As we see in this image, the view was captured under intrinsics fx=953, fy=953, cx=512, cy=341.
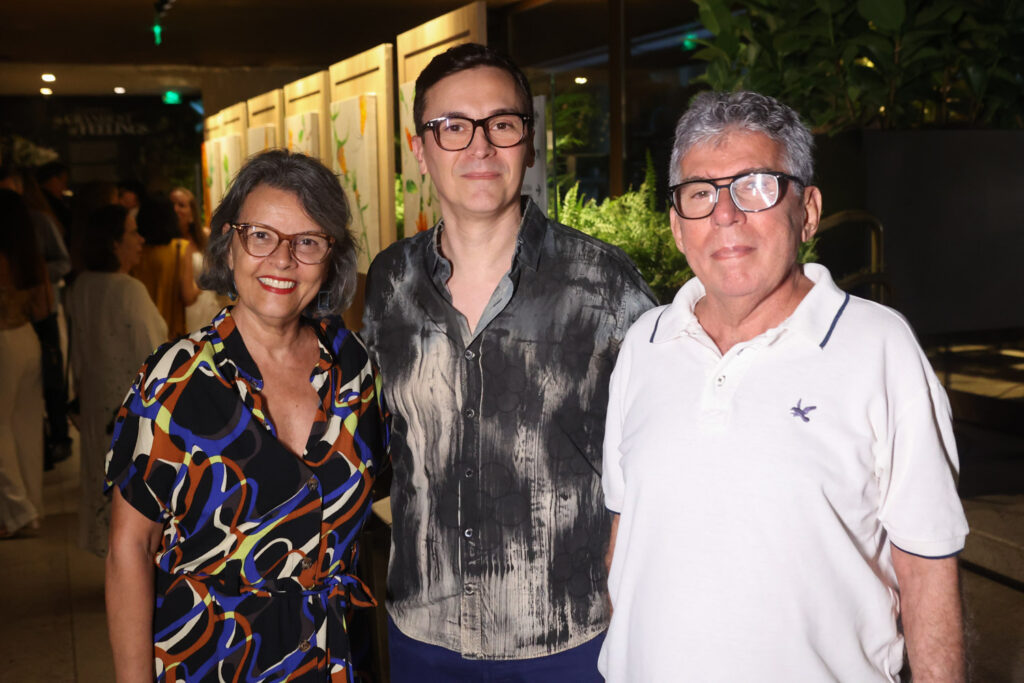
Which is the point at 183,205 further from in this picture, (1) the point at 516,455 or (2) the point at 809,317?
(2) the point at 809,317

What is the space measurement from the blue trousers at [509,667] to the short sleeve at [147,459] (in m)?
0.57

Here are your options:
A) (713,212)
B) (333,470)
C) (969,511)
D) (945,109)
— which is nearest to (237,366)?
(333,470)

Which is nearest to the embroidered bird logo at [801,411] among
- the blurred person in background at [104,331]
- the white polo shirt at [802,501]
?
the white polo shirt at [802,501]

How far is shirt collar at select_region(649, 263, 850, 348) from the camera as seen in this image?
140cm

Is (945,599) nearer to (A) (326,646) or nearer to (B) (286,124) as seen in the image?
(A) (326,646)

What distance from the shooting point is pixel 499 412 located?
182cm

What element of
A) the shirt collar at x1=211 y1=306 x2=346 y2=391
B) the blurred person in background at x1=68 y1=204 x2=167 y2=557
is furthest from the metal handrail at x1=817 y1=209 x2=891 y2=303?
the blurred person in background at x1=68 y1=204 x2=167 y2=557

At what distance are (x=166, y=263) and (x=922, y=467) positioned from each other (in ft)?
18.6

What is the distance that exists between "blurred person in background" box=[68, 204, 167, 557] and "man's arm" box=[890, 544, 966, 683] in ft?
13.0

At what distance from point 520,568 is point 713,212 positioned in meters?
0.78

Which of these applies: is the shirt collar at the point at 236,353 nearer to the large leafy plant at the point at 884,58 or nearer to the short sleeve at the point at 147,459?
the short sleeve at the point at 147,459

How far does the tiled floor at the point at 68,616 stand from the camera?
2.82 m

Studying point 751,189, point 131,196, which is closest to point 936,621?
point 751,189

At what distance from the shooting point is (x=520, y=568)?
5.96 ft
